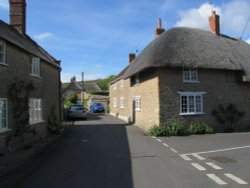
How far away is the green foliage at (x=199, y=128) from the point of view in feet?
69.1

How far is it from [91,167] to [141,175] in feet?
6.89

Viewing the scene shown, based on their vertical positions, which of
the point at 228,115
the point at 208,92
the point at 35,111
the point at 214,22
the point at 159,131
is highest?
the point at 214,22

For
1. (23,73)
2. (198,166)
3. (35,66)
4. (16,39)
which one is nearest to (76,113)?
(35,66)

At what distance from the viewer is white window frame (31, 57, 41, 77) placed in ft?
60.7

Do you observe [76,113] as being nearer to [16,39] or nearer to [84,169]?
[16,39]

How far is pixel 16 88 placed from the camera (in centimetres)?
1503

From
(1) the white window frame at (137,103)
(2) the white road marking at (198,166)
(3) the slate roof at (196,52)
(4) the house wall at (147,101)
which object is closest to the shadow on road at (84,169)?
(2) the white road marking at (198,166)

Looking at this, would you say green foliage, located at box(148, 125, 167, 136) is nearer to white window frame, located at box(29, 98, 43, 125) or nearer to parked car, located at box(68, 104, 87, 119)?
white window frame, located at box(29, 98, 43, 125)

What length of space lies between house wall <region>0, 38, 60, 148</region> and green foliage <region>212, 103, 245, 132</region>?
12293 millimetres

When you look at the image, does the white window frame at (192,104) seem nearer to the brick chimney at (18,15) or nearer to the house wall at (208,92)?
the house wall at (208,92)

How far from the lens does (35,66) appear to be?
62.7 feet

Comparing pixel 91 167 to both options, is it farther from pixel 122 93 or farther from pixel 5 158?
pixel 122 93

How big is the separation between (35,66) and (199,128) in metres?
11.9

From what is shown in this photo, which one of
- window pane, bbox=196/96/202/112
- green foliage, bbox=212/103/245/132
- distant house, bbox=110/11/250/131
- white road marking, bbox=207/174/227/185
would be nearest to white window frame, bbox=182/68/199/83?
distant house, bbox=110/11/250/131
